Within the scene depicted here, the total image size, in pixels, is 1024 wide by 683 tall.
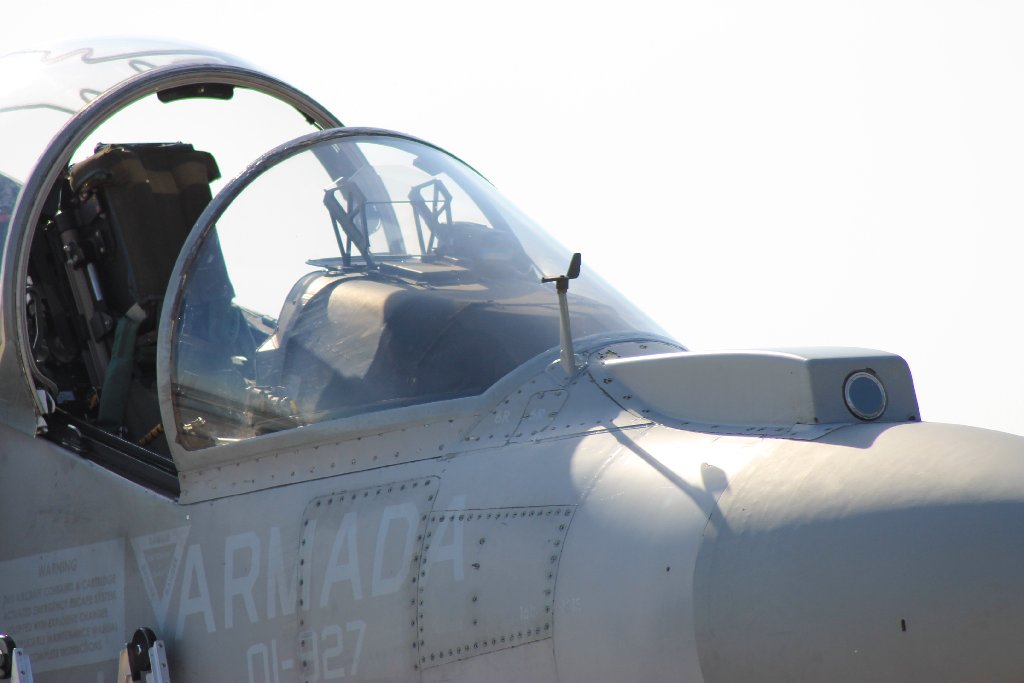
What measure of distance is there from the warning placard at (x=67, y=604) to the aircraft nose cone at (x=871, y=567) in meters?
2.54

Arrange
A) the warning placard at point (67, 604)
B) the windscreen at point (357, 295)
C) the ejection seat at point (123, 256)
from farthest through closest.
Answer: the ejection seat at point (123, 256)
the warning placard at point (67, 604)
the windscreen at point (357, 295)

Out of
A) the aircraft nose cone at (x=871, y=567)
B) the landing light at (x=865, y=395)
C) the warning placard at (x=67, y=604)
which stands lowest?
the warning placard at (x=67, y=604)

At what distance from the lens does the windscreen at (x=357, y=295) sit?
494 centimetres

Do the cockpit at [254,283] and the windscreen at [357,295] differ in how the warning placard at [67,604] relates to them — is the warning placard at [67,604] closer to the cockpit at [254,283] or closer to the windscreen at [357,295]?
the cockpit at [254,283]

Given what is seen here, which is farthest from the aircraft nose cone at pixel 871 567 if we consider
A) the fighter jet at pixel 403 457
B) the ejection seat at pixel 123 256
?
the ejection seat at pixel 123 256

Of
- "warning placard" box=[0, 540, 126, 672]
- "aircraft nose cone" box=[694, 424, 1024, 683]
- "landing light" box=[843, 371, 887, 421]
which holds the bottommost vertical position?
"warning placard" box=[0, 540, 126, 672]

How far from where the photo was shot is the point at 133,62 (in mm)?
6793

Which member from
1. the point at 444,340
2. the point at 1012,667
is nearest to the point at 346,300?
the point at 444,340

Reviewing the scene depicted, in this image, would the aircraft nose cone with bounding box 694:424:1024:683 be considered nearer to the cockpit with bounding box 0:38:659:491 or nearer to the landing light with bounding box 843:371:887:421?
the landing light with bounding box 843:371:887:421

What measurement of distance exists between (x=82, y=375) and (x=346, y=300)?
1856 millimetres

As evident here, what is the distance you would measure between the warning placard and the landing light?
278cm

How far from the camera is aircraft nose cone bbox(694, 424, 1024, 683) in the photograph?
3320 mm

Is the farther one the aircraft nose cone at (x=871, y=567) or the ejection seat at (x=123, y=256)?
the ejection seat at (x=123, y=256)

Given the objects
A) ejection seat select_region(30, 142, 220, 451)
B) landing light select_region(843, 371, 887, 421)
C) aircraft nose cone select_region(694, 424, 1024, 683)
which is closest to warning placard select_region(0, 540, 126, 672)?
ejection seat select_region(30, 142, 220, 451)
